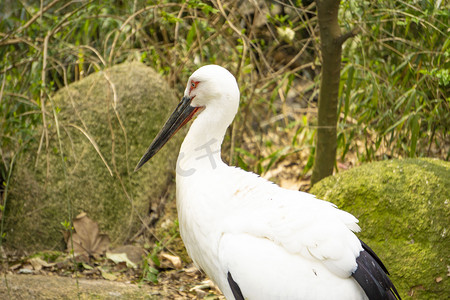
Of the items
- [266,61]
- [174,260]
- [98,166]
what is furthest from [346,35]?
[98,166]

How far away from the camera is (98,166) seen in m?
5.11

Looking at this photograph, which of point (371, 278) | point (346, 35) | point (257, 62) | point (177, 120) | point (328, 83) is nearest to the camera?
point (371, 278)

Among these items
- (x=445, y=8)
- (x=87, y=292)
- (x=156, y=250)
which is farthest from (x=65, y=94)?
(x=445, y=8)

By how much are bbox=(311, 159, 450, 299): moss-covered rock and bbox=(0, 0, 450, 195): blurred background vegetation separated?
75 centimetres

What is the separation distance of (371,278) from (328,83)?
188 centimetres

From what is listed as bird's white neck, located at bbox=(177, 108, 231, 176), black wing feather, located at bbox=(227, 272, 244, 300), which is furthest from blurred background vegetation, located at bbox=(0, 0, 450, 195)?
black wing feather, located at bbox=(227, 272, 244, 300)

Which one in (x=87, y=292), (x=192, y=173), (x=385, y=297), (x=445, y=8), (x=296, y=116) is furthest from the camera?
(x=296, y=116)

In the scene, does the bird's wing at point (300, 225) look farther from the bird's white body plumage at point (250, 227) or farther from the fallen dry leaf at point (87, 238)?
the fallen dry leaf at point (87, 238)

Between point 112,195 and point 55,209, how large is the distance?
19.2 inches

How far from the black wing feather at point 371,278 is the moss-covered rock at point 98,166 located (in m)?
2.24

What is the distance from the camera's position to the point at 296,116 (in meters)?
7.08

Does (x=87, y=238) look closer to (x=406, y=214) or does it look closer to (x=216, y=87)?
(x=216, y=87)

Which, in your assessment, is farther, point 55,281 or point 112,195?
point 112,195

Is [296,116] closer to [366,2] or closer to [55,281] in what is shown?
[366,2]
